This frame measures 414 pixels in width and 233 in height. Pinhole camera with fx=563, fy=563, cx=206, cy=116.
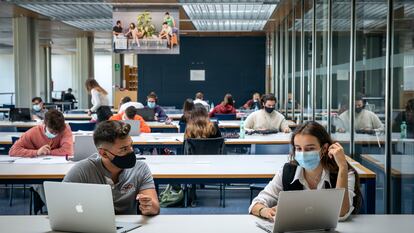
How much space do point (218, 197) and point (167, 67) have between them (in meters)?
12.3

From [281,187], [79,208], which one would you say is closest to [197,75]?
[281,187]

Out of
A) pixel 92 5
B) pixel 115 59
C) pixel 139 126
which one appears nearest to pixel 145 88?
pixel 115 59

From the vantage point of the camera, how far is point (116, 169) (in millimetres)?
3244

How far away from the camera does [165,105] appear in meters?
18.9

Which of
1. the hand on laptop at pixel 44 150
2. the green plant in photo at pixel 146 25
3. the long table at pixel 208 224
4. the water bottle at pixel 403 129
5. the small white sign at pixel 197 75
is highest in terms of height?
the green plant in photo at pixel 146 25

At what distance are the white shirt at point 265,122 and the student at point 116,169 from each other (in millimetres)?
5046

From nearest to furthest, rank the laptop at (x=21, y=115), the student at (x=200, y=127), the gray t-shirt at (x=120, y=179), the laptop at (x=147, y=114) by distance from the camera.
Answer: the gray t-shirt at (x=120, y=179), the student at (x=200, y=127), the laptop at (x=147, y=114), the laptop at (x=21, y=115)

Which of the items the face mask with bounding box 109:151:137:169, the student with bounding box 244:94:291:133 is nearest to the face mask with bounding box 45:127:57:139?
the face mask with bounding box 109:151:137:169

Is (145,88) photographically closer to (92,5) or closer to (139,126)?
(92,5)

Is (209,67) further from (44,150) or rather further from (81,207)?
(81,207)

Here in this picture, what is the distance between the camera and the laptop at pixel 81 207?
2463 millimetres

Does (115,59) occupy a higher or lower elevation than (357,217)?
higher

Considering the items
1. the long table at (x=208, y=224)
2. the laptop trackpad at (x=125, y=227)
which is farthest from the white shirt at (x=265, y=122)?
the laptop trackpad at (x=125, y=227)

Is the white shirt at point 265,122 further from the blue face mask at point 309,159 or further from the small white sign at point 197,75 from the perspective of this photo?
the small white sign at point 197,75
